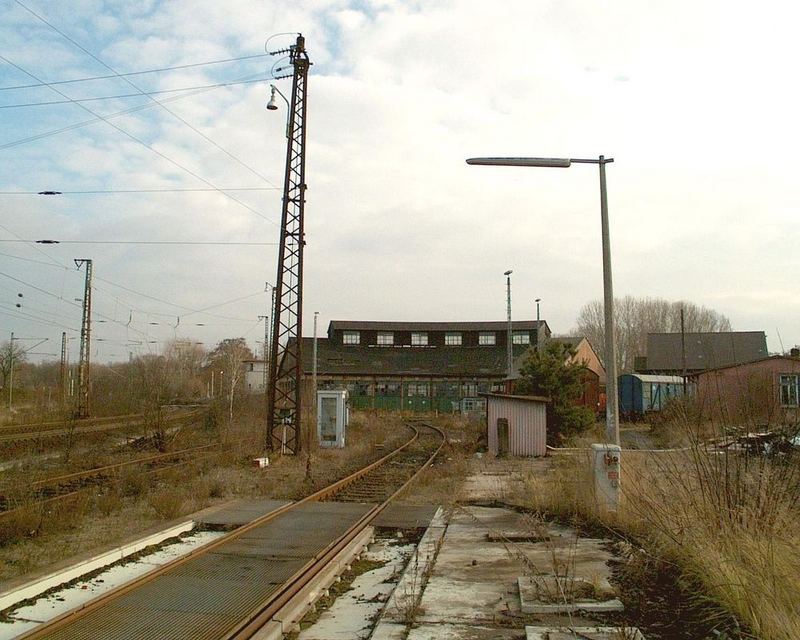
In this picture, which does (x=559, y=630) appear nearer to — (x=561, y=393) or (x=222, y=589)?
(x=222, y=589)

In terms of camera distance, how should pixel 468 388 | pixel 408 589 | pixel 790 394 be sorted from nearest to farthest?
1. pixel 408 589
2. pixel 790 394
3. pixel 468 388

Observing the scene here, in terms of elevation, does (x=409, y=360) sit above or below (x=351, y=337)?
below

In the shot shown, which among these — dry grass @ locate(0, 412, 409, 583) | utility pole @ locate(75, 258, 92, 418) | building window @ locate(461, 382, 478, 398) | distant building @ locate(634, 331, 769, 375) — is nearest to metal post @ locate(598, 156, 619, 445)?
dry grass @ locate(0, 412, 409, 583)

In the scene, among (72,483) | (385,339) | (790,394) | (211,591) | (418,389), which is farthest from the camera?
Result: (385,339)

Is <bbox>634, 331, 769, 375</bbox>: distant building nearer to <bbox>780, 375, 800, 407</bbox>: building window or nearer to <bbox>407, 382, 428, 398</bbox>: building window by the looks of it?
<bbox>407, 382, 428, 398</bbox>: building window

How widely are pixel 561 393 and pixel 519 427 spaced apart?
10.5ft

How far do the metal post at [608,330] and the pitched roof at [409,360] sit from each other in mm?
50451

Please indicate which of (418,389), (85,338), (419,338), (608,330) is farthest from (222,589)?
(419,338)

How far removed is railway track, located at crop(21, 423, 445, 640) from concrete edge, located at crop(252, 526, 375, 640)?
60 millimetres

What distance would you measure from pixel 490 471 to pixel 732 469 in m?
13.1

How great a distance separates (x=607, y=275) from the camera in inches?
493

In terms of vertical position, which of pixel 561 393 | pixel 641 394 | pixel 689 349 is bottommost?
pixel 561 393

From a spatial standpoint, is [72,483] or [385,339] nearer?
[72,483]

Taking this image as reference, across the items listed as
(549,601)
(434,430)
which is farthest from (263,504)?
(434,430)
